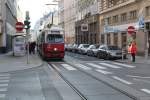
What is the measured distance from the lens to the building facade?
6931 cm

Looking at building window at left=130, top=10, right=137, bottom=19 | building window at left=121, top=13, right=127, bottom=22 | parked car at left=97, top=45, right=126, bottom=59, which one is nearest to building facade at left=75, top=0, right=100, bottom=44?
building window at left=121, top=13, right=127, bottom=22

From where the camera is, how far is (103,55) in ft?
136

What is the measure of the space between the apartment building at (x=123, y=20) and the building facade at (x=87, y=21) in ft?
9.25

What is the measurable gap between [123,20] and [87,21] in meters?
24.1

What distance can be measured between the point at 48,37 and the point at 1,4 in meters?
17.4

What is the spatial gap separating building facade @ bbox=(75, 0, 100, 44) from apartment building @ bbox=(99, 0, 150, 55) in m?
2.82

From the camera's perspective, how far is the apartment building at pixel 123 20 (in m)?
45.3

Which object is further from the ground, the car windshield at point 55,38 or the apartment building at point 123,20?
the apartment building at point 123,20

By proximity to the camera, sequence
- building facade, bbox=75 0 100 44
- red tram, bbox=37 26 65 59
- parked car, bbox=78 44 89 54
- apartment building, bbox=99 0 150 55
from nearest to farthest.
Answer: red tram, bbox=37 26 65 59
apartment building, bbox=99 0 150 55
parked car, bbox=78 44 89 54
building facade, bbox=75 0 100 44

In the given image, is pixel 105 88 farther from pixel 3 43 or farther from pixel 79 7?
pixel 79 7

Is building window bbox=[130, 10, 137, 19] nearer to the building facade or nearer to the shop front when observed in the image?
the shop front

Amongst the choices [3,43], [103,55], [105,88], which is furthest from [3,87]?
[3,43]

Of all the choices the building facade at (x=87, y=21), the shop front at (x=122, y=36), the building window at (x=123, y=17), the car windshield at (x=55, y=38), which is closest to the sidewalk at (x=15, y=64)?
the car windshield at (x=55, y=38)

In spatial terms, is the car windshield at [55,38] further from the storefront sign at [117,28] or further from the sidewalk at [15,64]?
the storefront sign at [117,28]
